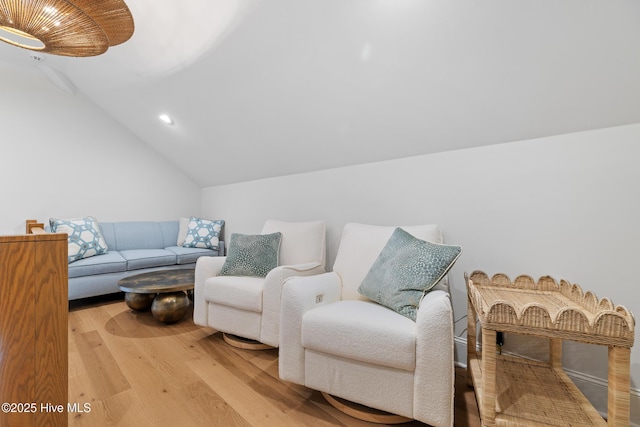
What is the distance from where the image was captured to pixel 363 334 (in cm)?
126

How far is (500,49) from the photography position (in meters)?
1.38

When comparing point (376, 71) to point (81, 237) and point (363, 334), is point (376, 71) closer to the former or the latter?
point (363, 334)

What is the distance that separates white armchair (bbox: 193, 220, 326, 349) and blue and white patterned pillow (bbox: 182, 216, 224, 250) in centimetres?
174

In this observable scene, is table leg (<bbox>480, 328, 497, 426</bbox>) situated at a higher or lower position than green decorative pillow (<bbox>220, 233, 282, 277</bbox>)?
lower

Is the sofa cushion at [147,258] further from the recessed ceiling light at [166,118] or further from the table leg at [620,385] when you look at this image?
the table leg at [620,385]

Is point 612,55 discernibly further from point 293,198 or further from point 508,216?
point 293,198

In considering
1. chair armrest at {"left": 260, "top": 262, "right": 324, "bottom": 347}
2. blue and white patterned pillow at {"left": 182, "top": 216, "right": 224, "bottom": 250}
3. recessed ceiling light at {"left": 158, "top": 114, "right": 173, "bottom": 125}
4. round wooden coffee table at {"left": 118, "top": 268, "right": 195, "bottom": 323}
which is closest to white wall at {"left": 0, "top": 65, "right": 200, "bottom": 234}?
blue and white patterned pillow at {"left": 182, "top": 216, "right": 224, "bottom": 250}

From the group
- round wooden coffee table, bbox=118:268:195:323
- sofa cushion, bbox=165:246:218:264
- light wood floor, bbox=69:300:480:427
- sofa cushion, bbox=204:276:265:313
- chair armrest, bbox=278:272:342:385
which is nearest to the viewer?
light wood floor, bbox=69:300:480:427

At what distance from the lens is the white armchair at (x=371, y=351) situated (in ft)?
3.77

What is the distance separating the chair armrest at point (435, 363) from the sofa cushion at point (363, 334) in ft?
0.14

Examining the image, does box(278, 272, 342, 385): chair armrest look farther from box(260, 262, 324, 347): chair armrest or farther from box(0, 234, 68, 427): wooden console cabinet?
box(0, 234, 68, 427): wooden console cabinet

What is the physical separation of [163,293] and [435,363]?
7.06 feet

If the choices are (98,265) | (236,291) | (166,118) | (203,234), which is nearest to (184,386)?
(236,291)

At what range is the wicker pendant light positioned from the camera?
126 centimetres
